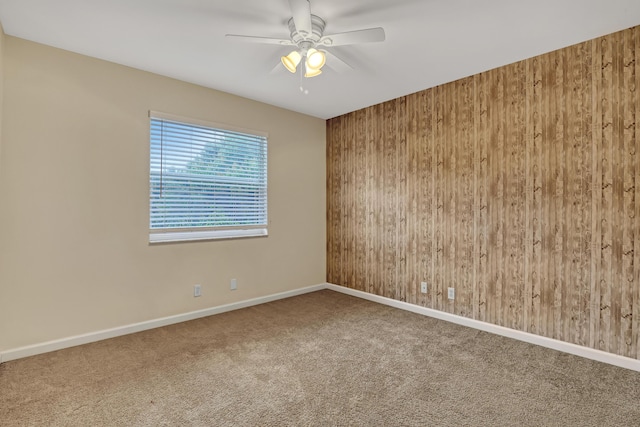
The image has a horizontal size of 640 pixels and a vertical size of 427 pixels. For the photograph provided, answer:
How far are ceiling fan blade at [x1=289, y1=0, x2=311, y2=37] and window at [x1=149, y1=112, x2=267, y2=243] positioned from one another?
6.05 feet

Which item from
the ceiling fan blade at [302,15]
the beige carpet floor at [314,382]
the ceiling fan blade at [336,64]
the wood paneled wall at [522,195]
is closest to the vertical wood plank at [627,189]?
the wood paneled wall at [522,195]

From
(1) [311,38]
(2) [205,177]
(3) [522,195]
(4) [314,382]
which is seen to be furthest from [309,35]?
(4) [314,382]

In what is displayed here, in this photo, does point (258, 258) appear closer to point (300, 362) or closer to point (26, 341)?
point (300, 362)

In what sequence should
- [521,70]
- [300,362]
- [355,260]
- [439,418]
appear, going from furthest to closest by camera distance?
[355,260], [521,70], [300,362], [439,418]

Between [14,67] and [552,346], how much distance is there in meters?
5.04

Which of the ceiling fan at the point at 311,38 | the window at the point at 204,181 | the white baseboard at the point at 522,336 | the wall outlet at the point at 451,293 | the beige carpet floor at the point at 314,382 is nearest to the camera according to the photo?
the beige carpet floor at the point at 314,382

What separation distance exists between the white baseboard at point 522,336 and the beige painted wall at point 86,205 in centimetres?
201

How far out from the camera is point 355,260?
4.50 meters

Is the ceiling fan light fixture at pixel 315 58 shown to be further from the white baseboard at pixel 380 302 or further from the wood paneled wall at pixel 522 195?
the white baseboard at pixel 380 302

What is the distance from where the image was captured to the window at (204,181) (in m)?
3.27

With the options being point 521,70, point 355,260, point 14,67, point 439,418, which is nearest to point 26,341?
point 14,67

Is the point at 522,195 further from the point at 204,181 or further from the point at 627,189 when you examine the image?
the point at 204,181

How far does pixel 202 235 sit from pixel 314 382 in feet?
6.86

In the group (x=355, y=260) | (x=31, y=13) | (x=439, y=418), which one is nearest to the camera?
(x=439, y=418)
